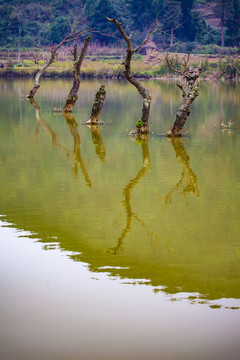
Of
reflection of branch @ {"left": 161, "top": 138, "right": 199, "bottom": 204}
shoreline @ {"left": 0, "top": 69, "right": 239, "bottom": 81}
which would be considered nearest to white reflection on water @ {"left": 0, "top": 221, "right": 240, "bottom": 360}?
reflection of branch @ {"left": 161, "top": 138, "right": 199, "bottom": 204}

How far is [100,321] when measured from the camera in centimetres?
609

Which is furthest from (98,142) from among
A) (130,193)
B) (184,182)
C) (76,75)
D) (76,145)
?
(76,75)

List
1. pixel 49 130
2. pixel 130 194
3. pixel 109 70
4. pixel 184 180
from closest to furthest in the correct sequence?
pixel 130 194, pixel 184 180, pixel 49 130, pixel 109 70

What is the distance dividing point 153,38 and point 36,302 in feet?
310

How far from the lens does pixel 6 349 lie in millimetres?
5555

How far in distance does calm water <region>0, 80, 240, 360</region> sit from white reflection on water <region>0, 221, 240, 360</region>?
0.03 ft

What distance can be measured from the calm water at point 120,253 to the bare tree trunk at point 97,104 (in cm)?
535

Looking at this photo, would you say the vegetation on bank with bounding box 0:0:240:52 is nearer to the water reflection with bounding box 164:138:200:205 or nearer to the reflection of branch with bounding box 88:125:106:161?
the reflection of branch with bounding box 88:125:106:161

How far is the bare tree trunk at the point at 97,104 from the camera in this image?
22875mm

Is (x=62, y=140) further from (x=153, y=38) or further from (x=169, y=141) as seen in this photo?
(x=153, y=38)

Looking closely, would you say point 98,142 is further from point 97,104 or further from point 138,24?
point 138,24

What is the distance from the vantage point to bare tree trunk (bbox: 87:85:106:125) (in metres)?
22.9

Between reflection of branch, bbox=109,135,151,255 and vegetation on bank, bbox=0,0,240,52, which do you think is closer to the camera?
reflection of branch, bbox=109,135,151,255

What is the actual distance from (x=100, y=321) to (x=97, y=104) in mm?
17542
